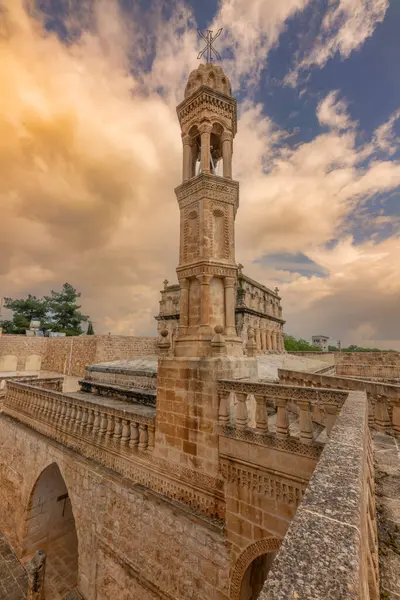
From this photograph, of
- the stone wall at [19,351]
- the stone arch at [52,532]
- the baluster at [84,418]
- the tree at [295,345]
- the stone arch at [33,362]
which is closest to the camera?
the baluster at [84,418]

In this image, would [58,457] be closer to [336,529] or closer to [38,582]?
[38,582]

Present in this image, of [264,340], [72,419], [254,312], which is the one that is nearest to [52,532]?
[72,419]

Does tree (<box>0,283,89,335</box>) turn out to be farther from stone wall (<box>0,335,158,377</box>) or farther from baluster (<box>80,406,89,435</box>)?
baluster (<box>80,406,89,435</box>)

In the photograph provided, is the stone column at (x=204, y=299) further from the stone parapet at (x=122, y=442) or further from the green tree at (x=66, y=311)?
the green tree at (x=66, y=311)

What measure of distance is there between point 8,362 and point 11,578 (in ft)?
88.4

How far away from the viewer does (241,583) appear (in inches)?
177

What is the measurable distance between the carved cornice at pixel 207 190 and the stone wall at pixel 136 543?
6977 millimetres

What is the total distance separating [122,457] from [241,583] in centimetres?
330

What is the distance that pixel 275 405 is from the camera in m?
4.45

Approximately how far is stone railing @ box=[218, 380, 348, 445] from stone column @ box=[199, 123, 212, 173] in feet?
18.1

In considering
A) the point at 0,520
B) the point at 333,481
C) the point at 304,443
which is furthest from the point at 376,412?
the point at 0,520

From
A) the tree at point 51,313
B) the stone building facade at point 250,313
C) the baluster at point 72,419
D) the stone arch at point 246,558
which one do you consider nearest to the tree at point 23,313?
the tree at point 51,313

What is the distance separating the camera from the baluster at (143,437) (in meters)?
6.02

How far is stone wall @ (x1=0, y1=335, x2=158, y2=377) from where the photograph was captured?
26250 mm
